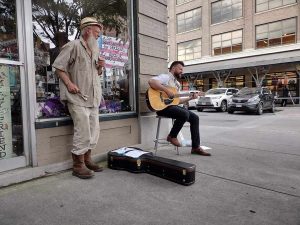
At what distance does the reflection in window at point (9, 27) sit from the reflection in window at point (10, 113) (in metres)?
0.22

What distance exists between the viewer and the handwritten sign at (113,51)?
492 cm

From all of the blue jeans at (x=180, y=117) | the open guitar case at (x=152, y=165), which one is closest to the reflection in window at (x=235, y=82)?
the blue jeans at (x=180, y=117)

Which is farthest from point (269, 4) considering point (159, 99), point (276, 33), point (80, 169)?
point (80, 169)

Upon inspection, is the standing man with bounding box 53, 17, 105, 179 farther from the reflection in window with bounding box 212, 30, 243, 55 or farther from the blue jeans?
the reflection in window with bounding box 212, 30, 243, 55

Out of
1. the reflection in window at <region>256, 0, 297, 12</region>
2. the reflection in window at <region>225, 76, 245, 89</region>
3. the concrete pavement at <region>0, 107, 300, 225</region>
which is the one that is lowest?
the concrete pavement at <region>0, 107, 300, 225</region>

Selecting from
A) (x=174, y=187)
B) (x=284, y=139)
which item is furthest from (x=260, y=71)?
(x=174, y=187)

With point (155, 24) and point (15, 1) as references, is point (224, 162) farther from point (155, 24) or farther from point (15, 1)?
point (15, 1)

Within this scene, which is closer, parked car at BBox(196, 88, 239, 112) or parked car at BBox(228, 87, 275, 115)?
parked car at BBox(228, 87, 275, 115)

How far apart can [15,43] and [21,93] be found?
2.07ft

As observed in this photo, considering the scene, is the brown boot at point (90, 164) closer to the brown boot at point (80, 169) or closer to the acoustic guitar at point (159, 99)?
the brown boot at point (80, 169)

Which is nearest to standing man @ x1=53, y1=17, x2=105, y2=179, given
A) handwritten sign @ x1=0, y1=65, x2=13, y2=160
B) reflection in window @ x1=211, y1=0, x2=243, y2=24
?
handwritten sign @ x1=0, y1=65, x2=13, y2=160

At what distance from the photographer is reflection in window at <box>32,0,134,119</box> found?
4.00 metres

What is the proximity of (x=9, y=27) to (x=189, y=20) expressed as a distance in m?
31.2

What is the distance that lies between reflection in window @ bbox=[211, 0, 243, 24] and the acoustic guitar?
26.6 metres
